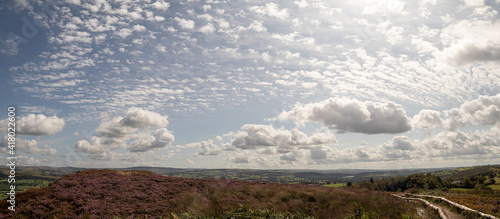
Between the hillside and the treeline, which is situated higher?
the hillside

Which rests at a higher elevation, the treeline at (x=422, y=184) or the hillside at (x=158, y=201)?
the hillside at (x=158, y=201)

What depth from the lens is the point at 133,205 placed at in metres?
16.3

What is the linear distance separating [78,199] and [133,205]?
14.2 ft

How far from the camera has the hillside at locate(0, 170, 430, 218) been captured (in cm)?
1474

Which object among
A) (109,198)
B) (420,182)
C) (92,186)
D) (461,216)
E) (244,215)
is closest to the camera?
(244,215)

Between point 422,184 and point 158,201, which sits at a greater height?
point 158,201

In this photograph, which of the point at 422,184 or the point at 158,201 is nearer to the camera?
the point at 158,201

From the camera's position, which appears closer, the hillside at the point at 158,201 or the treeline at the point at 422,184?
the hillside at the point at 158,201

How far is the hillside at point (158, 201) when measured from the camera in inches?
580

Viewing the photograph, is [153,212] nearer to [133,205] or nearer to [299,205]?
[133,205]

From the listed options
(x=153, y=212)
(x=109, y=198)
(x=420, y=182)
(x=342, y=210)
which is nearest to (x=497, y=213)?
(x=342, y=210)

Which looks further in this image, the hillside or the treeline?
the treeline

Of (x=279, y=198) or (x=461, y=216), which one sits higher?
(x=279, y=198)

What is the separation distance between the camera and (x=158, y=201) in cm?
1744
